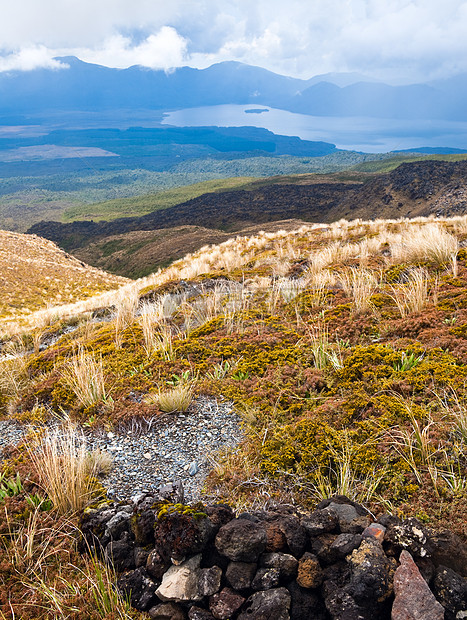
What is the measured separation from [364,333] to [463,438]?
2.39 m

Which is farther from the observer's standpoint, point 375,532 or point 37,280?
point 37,280

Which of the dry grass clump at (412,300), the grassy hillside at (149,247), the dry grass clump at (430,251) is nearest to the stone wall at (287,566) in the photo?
the dry grass clump at (412,300)

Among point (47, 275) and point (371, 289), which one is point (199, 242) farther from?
point (371, 289)

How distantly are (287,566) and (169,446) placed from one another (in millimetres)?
1874

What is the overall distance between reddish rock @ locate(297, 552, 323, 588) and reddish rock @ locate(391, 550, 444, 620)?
37 cm

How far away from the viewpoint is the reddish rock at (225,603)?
194 cm

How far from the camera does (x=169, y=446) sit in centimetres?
367

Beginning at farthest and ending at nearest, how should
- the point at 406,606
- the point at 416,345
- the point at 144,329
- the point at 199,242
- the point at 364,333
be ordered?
the point at 199,242, the point at 144,329, the point at 364,333, the point at 416,345, the point at 406,606

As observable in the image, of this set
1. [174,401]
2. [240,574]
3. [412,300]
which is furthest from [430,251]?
[240,574]

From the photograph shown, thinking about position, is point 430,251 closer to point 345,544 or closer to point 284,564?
point 345,544

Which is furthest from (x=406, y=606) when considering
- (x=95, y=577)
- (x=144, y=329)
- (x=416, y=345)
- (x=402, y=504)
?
(x=144, y=329)

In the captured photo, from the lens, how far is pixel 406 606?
174 cm

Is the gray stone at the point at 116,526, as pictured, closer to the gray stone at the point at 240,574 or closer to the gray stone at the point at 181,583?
the gray stone at the point at 181,583

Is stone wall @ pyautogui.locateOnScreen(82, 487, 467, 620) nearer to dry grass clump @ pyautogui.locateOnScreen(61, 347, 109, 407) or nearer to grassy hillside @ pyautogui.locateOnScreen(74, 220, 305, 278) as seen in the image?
dry grass clump @ pyautogui.locateOnScreen(61, 347, 109, 407)
